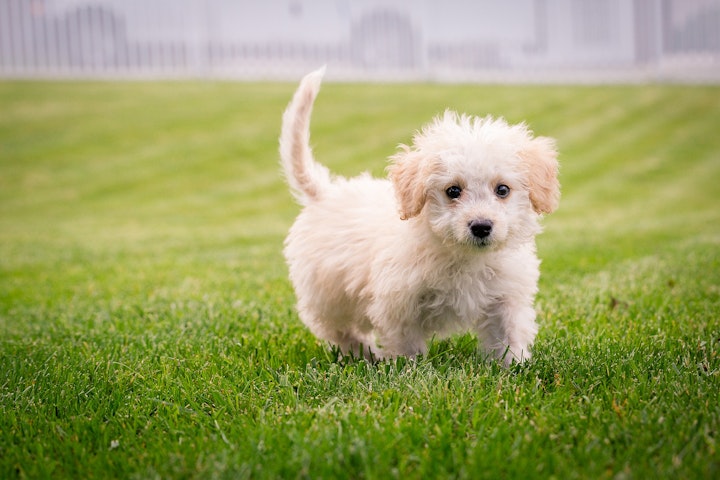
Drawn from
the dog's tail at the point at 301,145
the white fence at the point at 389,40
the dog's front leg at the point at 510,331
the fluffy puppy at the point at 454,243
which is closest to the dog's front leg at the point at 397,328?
the fluffy puppy at the point at 454,243

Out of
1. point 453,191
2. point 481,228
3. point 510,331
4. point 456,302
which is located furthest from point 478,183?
point 510,331

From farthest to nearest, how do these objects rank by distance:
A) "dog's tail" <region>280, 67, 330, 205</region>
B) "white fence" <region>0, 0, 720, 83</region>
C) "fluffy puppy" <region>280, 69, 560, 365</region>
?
"white fence" <region>0, 0, 720, 83</region> → "dog's tail" <region>280, 67, 330, 205</region> → "fluffy puppy" <region>280, 69, 560, 365</region>

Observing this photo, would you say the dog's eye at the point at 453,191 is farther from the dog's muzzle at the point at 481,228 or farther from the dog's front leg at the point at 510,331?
the dog's front leg at the point at 510,331

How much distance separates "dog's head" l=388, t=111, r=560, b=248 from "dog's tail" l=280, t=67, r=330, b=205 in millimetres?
818

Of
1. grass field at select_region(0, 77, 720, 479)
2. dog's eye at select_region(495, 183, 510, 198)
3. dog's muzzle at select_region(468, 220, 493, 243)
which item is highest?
dog's eye at select_region(495, 183, 510, 198)

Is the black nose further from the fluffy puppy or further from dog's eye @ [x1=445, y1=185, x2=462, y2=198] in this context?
dog's eye @ [x1=445, y1=185, x2=462, y2=198]

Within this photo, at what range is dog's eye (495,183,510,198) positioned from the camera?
10.1 ft

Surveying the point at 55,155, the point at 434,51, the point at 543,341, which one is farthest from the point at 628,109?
the point at 543,341

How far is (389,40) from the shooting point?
25.3 meters

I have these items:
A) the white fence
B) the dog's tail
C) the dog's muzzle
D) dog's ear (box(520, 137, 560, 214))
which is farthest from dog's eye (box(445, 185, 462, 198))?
the white fence

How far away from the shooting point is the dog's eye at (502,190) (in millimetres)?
3087

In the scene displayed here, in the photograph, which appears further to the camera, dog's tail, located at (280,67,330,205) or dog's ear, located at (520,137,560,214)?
dog's tail, located at (280,67,330,205)

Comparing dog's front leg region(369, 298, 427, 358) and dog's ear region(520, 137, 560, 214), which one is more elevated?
dog's ear region(520, 137, 560, 214)

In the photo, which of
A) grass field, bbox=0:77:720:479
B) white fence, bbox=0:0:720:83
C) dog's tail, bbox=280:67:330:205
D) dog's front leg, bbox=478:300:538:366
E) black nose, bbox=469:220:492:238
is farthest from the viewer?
white fence, bbox=0:0:720:83
